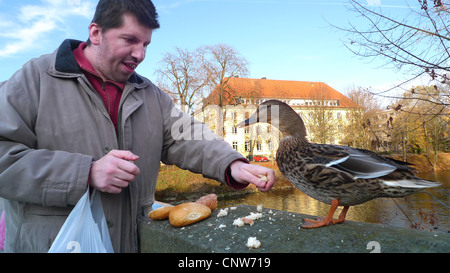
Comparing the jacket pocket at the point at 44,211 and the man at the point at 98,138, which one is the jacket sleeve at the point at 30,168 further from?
the jacket pocket at the point at 44,211

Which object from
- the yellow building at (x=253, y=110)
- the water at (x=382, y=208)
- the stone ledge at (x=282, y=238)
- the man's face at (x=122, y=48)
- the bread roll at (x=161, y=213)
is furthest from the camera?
the yellow building at (x=253, y=110)

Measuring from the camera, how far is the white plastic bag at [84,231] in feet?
4.84

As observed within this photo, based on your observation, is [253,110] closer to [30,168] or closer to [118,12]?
[118,12]

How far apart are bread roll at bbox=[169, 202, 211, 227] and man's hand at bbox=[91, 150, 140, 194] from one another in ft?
1.55

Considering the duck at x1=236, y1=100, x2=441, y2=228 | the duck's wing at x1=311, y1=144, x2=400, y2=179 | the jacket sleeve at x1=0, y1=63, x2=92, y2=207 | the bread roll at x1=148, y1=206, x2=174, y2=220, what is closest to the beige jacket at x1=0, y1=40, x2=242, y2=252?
the jacket sleeve at x1=0, y1=63, x2=92, y2=207

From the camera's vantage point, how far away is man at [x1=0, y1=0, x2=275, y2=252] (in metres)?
1.52

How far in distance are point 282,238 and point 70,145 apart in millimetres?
1422

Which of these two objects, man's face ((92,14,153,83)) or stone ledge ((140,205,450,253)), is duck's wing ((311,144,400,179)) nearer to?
stone ledge ((140,205,450,253))

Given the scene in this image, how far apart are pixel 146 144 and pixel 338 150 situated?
1460 mm

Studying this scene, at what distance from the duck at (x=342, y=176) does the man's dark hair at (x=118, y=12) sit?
1475 mm

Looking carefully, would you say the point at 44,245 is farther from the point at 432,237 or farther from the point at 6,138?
the point at 432,237

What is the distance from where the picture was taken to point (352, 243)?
4.48 feet

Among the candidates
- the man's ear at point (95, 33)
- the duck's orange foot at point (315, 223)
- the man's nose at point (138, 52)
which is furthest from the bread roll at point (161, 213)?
the man's ear at point (95, 33)
